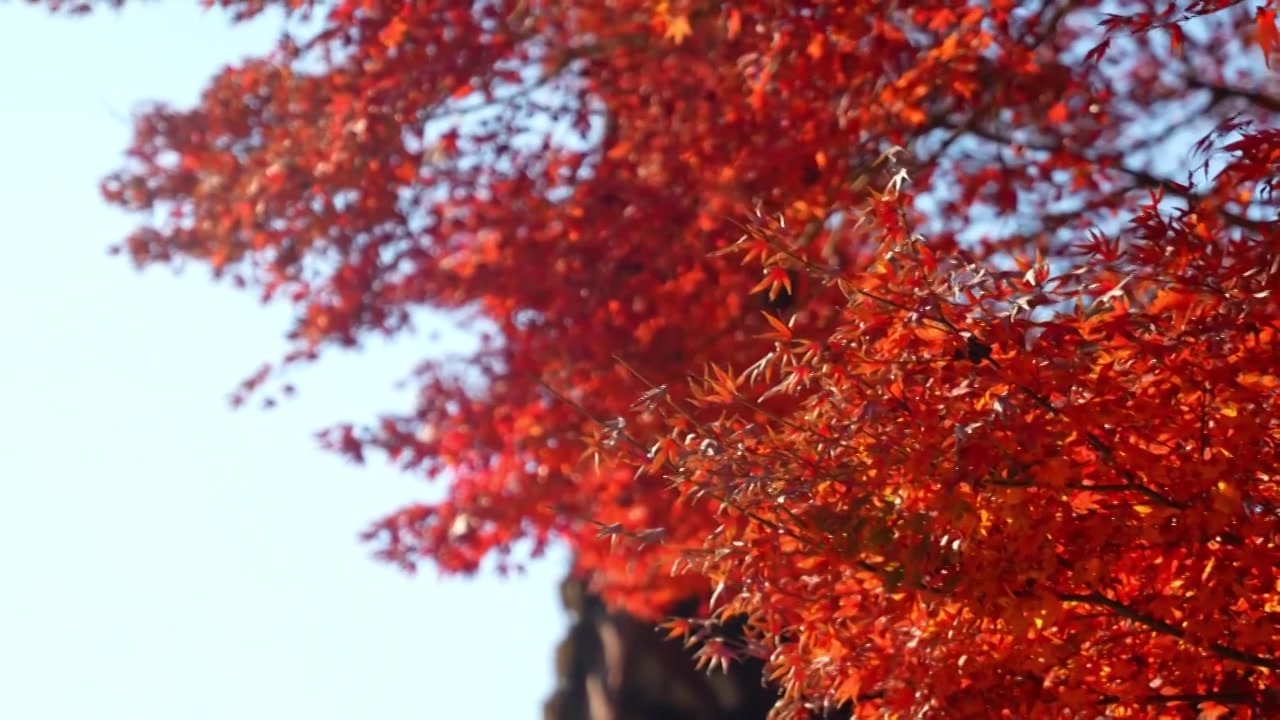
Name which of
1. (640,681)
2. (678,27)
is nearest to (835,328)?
(678,27)

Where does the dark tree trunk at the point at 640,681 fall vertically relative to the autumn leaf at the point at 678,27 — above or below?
below

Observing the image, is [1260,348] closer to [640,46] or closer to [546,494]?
[640,46]

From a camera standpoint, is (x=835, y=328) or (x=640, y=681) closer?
(x=835, y=328)

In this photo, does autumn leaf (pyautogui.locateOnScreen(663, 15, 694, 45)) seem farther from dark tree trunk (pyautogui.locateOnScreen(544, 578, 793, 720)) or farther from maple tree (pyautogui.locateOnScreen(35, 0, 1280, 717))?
dark tree trunk (pyautogui.locateOnScreen(544, 578, 793, 720))

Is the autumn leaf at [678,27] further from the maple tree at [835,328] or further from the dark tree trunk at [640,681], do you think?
the dark tree trunk at [640,681]

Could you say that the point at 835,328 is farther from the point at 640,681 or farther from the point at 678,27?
the point at 640,681

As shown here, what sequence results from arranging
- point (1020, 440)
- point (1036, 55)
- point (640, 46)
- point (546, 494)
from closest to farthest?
point (1020, 440)
point (1036, 55)
point (640, 46)
point (546, 494)

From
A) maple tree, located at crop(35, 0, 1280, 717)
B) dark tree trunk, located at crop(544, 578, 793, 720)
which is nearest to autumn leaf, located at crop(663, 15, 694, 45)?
maple tree, located at crop(35, 0, 1280, 717)

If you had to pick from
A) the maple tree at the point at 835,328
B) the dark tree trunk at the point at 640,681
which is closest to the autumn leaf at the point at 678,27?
the maple tree at the point at 835,328

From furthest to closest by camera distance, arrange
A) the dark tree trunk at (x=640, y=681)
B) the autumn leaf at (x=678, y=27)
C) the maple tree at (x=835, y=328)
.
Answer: the dark tree trunk at (x=640, y=681) → the autumn leaf at (x=678, y=27) → the maple tree at (x=835, y=328)

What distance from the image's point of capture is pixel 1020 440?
4879 mm

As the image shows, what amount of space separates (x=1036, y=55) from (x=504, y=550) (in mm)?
6925

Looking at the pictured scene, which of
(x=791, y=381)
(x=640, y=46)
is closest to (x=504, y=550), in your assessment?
(x=640, y=46)

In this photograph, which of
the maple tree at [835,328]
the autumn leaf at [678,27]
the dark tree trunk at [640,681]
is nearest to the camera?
the maple tree at [835,328]
